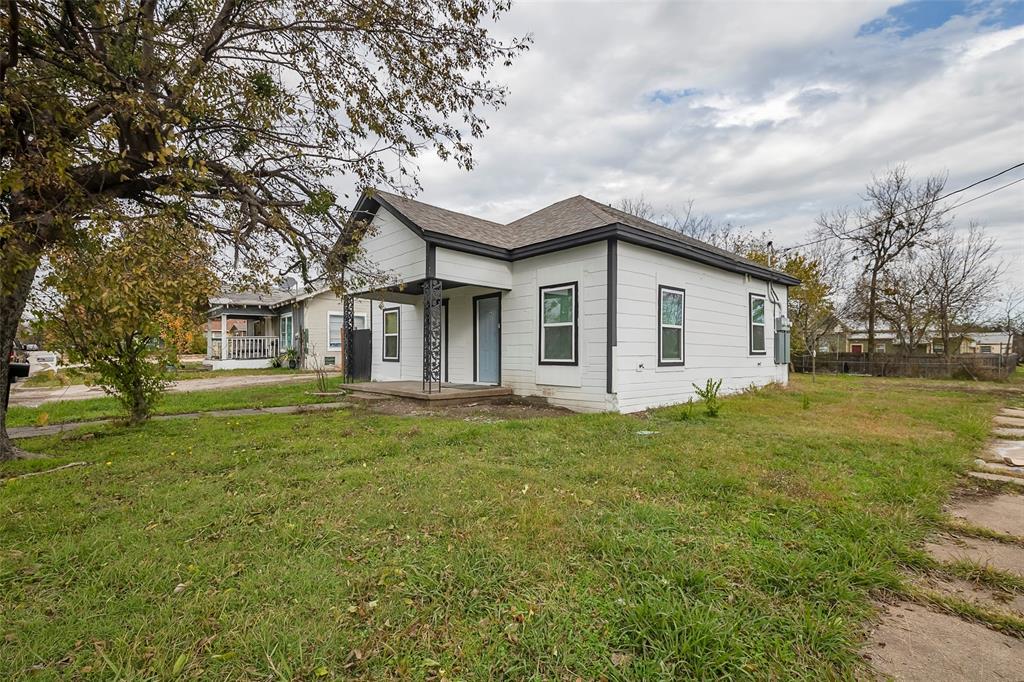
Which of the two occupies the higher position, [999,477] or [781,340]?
[781,340]

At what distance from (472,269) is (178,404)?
610 centimetres

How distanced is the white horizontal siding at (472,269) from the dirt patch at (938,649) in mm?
7267

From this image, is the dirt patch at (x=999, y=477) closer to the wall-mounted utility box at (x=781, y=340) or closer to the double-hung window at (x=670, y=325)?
the double-hung window at (x=670, y=325)

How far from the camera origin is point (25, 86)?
3.48 m

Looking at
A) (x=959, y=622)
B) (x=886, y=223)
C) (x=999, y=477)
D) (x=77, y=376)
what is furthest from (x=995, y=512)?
(x=886, y=223)

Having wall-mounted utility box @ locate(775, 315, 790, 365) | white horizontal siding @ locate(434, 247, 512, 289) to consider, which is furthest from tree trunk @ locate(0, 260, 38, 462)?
wall-mounted utility box @ locate(775, 315, 790, 365)

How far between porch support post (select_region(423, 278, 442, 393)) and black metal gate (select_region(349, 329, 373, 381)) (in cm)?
482

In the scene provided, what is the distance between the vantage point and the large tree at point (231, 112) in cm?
357

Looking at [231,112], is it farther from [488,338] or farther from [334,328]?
[334,328]

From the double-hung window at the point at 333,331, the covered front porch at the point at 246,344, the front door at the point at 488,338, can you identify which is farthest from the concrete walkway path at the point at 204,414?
the covered front porch at the point at 246,344

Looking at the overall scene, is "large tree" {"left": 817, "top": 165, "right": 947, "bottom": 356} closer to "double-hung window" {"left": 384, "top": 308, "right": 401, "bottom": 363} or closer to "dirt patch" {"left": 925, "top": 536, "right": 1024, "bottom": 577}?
"double-hung window" {"left": 384, "top": 308, "right": 401, "bottom": 363}

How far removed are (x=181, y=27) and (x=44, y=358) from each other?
1682 cm

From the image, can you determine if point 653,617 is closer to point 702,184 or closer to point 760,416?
point 760,416

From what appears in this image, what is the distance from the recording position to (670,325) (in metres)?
8.66
